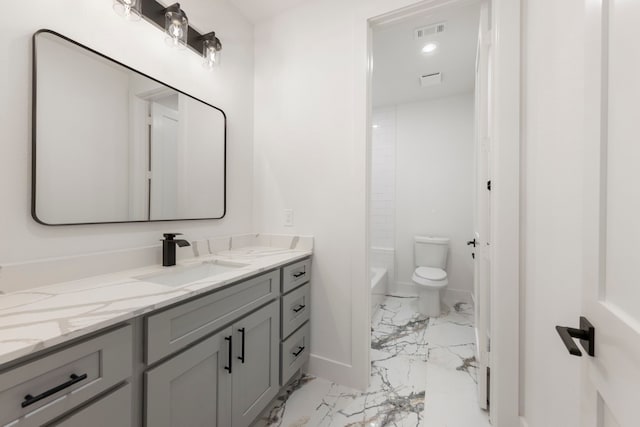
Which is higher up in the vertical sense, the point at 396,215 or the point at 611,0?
the point at 611,0

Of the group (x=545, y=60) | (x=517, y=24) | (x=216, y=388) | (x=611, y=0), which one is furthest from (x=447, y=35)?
(x=216, y=388)

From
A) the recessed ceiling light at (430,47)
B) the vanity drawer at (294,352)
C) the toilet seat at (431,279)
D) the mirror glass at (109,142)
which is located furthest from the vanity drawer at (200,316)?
the recessed ceiling light at (430,47)

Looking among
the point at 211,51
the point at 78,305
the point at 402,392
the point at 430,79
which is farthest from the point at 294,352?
the point at 430,79

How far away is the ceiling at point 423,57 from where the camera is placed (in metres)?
1.90

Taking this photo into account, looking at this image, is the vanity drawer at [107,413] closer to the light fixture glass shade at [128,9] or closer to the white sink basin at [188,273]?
the white sink basin at [188,273]

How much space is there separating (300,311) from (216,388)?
706 mm

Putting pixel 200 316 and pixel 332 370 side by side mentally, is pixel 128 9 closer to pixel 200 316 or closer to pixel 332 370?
pixel 200 316

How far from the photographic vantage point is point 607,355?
539 mm

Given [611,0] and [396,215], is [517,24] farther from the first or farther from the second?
[396,215]

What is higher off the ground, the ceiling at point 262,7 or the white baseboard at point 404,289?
the ceiling at point 262,7

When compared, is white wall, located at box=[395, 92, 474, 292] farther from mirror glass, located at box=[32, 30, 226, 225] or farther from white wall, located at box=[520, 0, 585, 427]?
mirror glass, located at box=[32, 30, 226, 225]

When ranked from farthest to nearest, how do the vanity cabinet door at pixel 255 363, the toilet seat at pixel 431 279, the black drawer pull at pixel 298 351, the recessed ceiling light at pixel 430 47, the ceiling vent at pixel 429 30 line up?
the toilet seat at pixel 431 279
the recessed ceiling light at pixel 430 47
the ceiling vent at pixel 429 30
the black drawer pull at pixel 298 351
the vanity cabinet door at pixel 255 363

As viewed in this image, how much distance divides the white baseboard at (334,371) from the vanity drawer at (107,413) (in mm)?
1248

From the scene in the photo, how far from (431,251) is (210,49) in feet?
9.91
